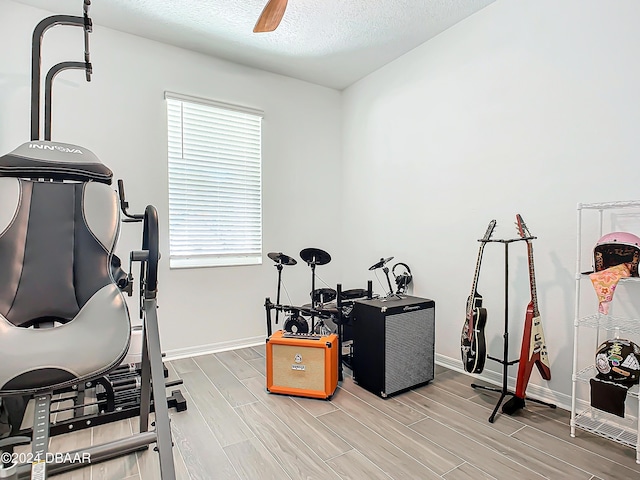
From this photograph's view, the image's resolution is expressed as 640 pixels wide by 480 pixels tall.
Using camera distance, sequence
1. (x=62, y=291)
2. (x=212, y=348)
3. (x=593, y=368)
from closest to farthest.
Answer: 1. (x=62, y=291)
2. (x=593, y=368)
3. (x=212, y=348)

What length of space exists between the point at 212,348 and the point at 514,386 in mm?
2614

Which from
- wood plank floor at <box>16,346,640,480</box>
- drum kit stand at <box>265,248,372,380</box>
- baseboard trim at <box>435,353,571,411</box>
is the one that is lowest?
wood plank floor at <box>16,346,640,480</box>

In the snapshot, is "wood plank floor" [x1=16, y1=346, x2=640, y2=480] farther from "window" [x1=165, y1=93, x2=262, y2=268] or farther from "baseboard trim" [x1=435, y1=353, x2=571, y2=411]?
"window" [x1=165, y1=93, x2=262, y2=268]

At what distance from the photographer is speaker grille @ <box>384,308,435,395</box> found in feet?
8.32

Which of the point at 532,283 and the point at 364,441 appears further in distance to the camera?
the point at 532,283

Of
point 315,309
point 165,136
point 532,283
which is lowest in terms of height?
point 315,309

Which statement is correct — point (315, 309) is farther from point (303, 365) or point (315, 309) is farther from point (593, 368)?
point (593, 368)

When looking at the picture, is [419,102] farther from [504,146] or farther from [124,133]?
[124,133]

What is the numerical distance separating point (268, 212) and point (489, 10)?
2590 mm

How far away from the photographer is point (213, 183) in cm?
355

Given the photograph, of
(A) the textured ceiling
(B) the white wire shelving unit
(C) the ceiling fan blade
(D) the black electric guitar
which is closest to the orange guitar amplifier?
(D) the black electric guitar

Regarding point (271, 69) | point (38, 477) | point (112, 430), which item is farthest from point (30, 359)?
point (271, 69)

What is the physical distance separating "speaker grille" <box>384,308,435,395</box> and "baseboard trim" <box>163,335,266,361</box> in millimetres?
1679

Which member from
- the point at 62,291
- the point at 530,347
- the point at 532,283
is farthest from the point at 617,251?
the point at 62,291
